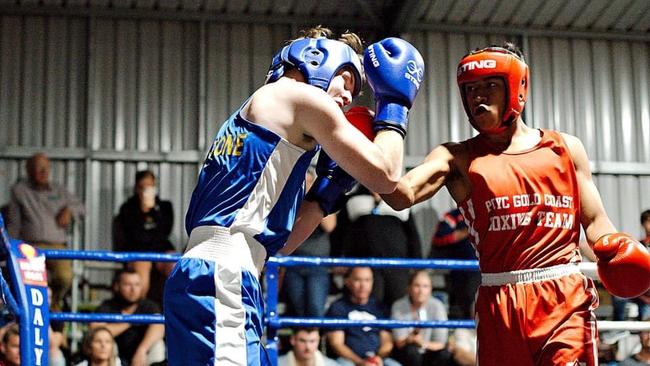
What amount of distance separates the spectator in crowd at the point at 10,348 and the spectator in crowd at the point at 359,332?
6.72 ft

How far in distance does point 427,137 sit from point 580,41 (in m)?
1.99

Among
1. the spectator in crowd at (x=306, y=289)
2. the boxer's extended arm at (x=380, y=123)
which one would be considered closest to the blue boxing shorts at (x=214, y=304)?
the boxer's extended arm at (x=380, y=123)

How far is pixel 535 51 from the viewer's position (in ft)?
33.4

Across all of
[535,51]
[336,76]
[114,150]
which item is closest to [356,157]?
[336,76]

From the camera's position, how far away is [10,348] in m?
5.81

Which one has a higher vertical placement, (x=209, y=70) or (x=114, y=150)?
(x=209, y=70)

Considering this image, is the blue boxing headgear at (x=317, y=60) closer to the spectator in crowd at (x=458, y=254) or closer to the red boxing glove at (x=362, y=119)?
the red boxing glove at (x=362, y=119)

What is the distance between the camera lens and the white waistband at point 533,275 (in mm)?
3387

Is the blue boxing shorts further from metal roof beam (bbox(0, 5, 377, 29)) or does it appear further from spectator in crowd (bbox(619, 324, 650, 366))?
metal roof beam (bbox(0, 5, 377, 29))

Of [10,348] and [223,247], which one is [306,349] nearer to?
[10,348]

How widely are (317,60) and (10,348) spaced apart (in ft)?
12.2

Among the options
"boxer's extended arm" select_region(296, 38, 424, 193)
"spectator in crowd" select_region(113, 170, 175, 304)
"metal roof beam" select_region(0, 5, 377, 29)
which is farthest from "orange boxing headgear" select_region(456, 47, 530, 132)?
"metal roof beam" select_region(0, 5, 377, 29)

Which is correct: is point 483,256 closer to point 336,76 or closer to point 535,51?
point 336,76

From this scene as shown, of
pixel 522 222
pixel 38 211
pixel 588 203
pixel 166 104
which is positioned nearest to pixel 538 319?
pixel 522 222
